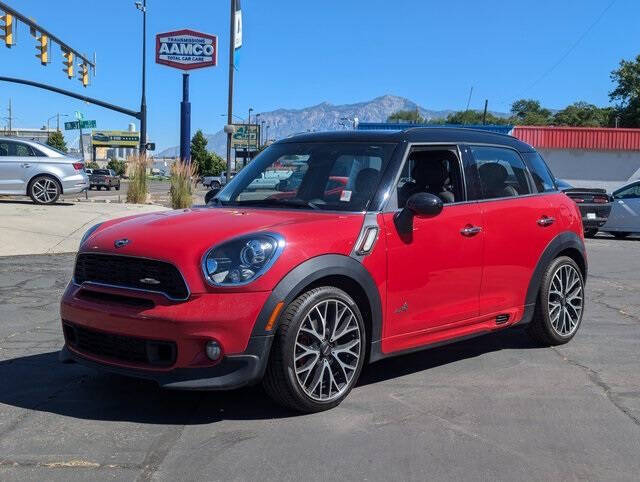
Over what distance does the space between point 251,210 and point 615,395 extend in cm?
284

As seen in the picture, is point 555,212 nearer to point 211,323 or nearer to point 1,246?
point 211,323

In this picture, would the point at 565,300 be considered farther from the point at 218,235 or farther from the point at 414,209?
the point at 218,235

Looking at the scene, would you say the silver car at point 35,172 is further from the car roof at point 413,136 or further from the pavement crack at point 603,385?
the pavement crack at point 603,385

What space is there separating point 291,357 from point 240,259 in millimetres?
646

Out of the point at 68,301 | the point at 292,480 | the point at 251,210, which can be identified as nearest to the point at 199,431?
the point at 292,480

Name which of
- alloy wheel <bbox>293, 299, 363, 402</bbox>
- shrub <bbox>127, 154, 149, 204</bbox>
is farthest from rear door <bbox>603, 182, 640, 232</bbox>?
alloy wheel <bbox>293, 299, 363, 402</bbox>

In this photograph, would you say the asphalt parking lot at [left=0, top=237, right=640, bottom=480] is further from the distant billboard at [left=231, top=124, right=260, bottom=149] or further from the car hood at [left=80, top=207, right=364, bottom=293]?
the distant billboard at [left=231, top=124, right=260, bottom=149]

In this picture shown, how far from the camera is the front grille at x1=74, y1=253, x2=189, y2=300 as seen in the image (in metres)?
4.01

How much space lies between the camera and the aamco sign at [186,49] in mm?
30266

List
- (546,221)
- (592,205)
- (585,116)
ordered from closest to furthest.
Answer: (546,221)
(592,205)
(585,116)

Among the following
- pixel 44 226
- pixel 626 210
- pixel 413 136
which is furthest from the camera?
pixel 626 210

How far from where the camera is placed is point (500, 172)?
577 centimetres

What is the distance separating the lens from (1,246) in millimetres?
11938

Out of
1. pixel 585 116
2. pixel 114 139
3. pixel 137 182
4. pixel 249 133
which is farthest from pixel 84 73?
pixel 114 139
